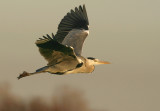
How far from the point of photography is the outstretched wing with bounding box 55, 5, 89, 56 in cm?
1293

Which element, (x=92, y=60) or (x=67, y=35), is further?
(x=67, y=35)

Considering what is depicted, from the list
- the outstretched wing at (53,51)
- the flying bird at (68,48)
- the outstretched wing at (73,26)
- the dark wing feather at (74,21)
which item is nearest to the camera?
the outstretched wing at (53,51)

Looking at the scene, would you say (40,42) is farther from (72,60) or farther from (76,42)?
(76,42)

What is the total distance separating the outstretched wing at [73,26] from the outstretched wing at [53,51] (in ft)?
6.72

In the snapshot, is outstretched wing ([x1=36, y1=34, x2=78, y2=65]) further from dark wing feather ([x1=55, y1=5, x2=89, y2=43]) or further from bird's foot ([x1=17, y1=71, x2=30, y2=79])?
dark wing feather ([x1=55, y1=5, x2=89, y2=43])

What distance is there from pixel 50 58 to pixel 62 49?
3.09ft

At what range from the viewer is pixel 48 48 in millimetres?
9984

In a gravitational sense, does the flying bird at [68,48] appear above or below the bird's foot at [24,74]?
above

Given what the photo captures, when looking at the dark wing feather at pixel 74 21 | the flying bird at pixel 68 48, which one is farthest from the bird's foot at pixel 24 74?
the dark wing feather at pixel 74 21

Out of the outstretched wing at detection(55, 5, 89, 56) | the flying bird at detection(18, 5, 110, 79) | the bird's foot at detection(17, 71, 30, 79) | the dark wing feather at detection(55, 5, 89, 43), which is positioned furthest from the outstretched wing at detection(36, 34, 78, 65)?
the dark wing feather at detection(55, 5, 89, 43)

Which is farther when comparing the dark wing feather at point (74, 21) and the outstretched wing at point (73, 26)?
the dark wing feather at point (74, 21)

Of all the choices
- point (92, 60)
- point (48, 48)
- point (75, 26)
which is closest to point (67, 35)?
point (75, 26)

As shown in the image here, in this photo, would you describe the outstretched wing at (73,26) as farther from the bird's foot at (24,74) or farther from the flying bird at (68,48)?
the bird's foot at (24,74)

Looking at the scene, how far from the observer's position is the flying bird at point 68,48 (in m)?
9.74
